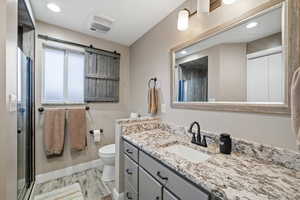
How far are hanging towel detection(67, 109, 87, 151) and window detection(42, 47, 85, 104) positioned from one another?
23cm

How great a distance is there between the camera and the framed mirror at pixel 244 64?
0.95 meters

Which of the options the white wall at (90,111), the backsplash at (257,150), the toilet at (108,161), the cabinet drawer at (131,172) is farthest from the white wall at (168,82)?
the toilet at (108,161)

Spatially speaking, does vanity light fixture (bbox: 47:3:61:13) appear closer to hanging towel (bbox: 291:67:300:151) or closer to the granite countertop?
the granite countertop

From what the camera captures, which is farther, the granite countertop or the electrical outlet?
the electrical outlet

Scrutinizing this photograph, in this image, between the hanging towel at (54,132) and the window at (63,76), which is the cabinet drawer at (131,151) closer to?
the hanging towel at (54,132)

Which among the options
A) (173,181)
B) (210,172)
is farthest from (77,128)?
(210,172)

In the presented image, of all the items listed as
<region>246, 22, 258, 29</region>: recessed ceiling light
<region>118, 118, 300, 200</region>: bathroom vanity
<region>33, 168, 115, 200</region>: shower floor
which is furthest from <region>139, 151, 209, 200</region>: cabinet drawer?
<region>246, 22, 258, 29</region>: recessed ceiling light

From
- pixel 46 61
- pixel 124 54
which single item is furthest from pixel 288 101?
pixel 46 61

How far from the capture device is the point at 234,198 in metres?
0.61

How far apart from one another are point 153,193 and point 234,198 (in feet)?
2.32

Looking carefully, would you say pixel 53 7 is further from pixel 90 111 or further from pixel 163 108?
pixel 163 108

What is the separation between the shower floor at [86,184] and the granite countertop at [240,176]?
1.29 meters

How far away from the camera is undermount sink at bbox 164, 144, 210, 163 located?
1178 mm

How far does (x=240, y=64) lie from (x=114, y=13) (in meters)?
1.66
